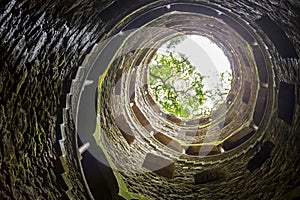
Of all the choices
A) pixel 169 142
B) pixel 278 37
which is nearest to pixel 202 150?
pixel 169 142

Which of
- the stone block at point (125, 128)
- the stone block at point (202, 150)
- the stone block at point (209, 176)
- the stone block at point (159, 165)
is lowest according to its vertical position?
the stone block at point (209, 176)

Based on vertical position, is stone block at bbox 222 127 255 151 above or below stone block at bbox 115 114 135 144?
below

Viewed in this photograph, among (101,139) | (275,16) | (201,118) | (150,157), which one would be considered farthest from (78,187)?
(201,118)

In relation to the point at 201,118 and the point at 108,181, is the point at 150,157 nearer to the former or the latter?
the point at 108,181

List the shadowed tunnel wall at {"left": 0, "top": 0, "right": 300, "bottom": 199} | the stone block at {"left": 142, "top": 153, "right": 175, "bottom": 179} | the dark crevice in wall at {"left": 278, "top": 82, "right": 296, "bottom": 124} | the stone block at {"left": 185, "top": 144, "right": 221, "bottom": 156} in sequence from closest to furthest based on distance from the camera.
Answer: the shadowed tunnel wall at {"left": 0, "top": 0, "right": 300, "bottom": 199}, the dark crevice in wall at {"left": 278, "top": 82, "right": 296, "bottom": 124}, the stone block at {"left": 142, "top": 153, "right": 175, "bottom": 179}, the stone block at {"left": 185, "top": 144, "right": 221, "bottom": 156}

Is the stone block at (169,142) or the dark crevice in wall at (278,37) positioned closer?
the dark crevice in wall at (278,37)

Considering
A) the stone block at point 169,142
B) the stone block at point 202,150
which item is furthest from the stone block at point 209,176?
the stone block at point 169,142

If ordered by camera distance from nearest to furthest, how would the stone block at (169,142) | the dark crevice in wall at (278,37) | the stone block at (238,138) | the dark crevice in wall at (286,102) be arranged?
the dark crevice in wall at (278,37) → the dark crevice in wall at (286,102) → the stone block at (238,138) → the stone block at (169,142)

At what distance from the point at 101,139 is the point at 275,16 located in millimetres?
2959

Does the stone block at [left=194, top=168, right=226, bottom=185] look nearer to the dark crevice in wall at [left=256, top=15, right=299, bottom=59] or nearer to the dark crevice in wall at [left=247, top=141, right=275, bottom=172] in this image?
the dark crevice in wall at [left=247, top=141, right=275, bottom=172]

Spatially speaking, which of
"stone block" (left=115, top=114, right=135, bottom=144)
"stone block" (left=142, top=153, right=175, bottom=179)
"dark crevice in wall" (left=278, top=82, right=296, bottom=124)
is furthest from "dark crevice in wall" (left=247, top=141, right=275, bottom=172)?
"stone block" (left=115, top=114, right=135, bottom=144)

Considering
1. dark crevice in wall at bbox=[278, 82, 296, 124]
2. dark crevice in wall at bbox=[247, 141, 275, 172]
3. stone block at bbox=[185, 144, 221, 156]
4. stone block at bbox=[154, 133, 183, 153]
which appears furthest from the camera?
stone block at bbox=[154, 133, 183, 153]

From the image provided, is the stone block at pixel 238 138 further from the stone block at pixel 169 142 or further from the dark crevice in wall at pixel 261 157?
the stone block at pixel 169 142

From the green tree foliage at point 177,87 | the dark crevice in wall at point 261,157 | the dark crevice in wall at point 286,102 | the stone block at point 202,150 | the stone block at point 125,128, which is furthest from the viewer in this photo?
the green tree foliage at point 177,87
